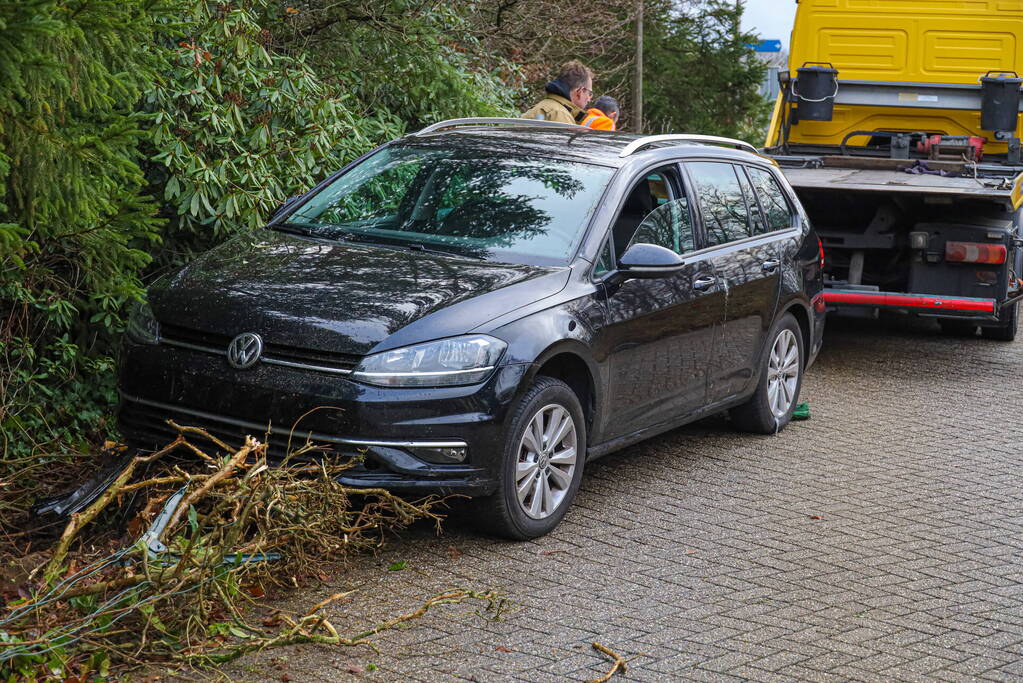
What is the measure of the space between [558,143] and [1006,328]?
648cm

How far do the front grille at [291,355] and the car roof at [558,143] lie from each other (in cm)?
198

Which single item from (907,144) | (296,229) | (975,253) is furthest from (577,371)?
(907,144)

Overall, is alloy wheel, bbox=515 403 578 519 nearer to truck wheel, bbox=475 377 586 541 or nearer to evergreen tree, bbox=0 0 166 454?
truck wheel, bbox=475 377 586 541

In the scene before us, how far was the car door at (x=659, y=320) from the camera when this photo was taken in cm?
615

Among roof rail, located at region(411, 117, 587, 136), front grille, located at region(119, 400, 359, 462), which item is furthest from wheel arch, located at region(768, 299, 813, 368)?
front grille, located at region(119, 400, 359, 462)

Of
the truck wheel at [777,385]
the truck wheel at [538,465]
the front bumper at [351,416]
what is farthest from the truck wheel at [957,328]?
the front bumper at [351,416]

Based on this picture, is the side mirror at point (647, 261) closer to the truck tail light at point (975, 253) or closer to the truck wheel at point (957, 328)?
the truck tail light at point (975, 253)

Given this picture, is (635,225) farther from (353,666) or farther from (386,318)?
(353,666)

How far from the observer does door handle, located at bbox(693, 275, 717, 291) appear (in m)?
6.74

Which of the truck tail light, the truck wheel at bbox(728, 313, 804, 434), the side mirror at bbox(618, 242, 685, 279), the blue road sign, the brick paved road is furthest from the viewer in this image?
the blue road sign

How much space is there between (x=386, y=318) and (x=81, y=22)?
1578 mm

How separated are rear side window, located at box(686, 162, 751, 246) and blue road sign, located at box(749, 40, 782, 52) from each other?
51.8 ft

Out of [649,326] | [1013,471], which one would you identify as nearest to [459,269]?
[649,326]

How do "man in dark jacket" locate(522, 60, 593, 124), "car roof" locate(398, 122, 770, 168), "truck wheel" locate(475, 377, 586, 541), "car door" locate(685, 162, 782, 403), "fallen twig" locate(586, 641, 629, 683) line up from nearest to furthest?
1. "fallen twig" locate(586, 641, 629, 683)
2. "truck wheel" locate(475, 377, 586, 541)
3. "car roof" locate(398, 122, 770, 168)
4. "car door" locate(685, 162, 782, 403)
5. "man in dark jacket" locate(522, 60, 593, 124)
